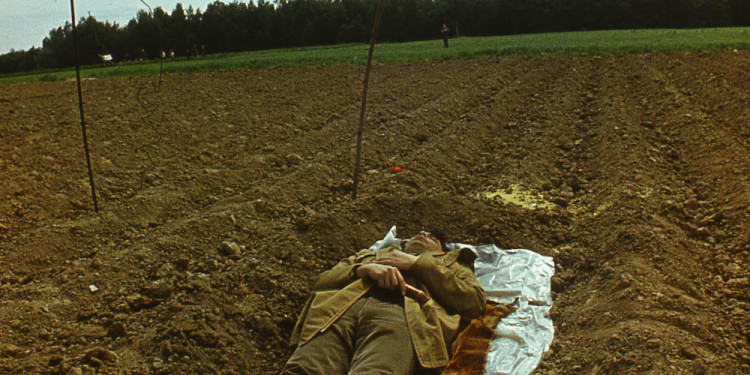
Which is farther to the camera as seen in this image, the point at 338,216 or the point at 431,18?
the point at 431,18

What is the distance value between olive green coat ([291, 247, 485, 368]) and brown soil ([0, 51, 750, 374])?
1.93 feet

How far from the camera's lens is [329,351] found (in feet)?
10.1

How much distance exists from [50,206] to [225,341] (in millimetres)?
3649

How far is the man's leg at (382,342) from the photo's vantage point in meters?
2.92

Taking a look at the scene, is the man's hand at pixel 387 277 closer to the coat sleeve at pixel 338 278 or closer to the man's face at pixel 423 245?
the coat sleeve at pixel 338 278

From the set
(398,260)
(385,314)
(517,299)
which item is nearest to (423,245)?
(398,260)

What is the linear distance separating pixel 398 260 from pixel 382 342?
0.79 meters

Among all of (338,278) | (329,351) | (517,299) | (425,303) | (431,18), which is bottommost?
(517,299)

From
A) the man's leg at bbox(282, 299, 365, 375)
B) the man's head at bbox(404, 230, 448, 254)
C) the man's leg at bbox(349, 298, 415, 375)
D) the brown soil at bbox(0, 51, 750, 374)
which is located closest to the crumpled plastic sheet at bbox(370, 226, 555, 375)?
the brown soil at bbox(0, 51, 750, 374)

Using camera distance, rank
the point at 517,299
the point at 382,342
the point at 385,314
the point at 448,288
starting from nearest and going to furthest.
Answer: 1. the point at 382,342
2. the point at 385,314
3. the point at 448,288
4. the point at 517,299

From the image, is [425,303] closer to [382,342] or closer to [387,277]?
[387,277]

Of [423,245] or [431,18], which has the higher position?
[431,18]

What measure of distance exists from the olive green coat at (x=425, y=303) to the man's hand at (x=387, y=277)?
0.27 ft

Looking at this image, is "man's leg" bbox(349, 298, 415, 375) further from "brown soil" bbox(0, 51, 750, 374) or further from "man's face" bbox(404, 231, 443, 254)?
"man's face" bbox(404, 231, 443, 254)
